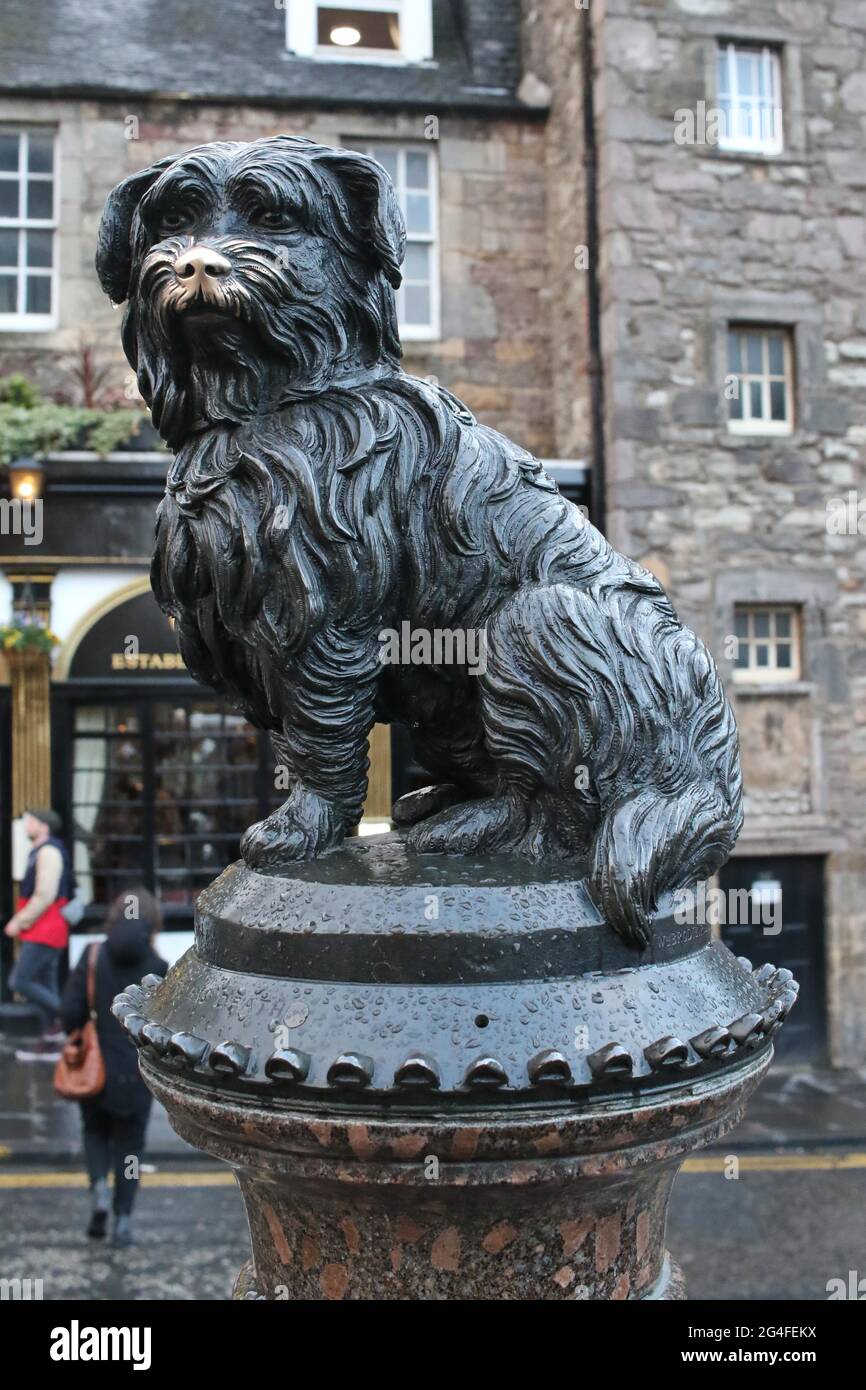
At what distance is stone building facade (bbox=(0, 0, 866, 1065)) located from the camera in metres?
9.73

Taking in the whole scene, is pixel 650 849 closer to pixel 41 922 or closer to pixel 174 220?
pixel 174 220

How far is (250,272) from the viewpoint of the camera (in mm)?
1990

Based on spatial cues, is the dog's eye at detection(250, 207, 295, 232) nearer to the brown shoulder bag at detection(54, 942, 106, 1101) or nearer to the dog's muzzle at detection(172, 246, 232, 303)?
the dog's muzzle at detection(172, 246, 232, 303)

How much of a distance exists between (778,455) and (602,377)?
5.42 feet

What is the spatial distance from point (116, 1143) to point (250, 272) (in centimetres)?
521

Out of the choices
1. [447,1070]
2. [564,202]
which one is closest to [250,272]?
[447,1070]

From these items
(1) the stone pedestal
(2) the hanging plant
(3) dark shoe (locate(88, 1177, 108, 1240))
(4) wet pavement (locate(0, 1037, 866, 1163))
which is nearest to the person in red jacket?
(4) wet pavement (locate(0, 1037, 866, 1163))

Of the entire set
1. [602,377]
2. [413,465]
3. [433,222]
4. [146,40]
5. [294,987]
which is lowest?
[294,987]

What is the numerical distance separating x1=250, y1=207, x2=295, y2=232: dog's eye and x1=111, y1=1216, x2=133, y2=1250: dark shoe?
17.6 ft

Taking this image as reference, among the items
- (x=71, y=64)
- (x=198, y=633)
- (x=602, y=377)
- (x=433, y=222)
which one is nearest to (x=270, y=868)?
(x=198, y=633)

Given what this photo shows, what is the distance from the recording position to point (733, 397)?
1002cm

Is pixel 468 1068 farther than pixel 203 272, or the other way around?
pixel 203 272

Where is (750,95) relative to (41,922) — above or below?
above

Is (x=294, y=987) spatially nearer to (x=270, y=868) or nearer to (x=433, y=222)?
(x=270, y=868)
